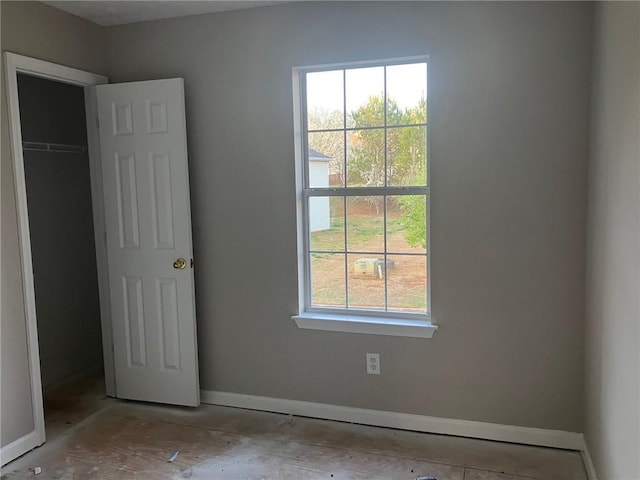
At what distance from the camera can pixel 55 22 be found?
2879mm

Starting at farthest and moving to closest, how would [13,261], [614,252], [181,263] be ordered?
[181,263], [13,261], [614,252]

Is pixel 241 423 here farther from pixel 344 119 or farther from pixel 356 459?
pixel 344 119

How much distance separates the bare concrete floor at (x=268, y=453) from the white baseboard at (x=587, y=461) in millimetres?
31

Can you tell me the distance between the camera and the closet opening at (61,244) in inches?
139

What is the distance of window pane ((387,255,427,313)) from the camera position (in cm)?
286

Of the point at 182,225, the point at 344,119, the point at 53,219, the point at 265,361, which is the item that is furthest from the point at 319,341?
the point at 53,219

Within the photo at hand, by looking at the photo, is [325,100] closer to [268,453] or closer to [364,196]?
[364,196]

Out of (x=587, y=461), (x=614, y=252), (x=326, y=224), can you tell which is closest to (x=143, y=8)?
(x=326, y=224)

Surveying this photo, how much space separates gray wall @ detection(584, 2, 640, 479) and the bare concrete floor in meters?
0.45

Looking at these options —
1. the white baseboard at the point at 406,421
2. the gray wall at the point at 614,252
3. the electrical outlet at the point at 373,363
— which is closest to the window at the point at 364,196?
the electrical outlet at the point at 373,363

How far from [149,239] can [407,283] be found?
1.59 metres

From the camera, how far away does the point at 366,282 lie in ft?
9.71

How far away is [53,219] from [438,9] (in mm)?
2932

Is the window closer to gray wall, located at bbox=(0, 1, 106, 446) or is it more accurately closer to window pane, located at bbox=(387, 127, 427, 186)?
window pane, located at bbox=(387, 127, 427, 186)
